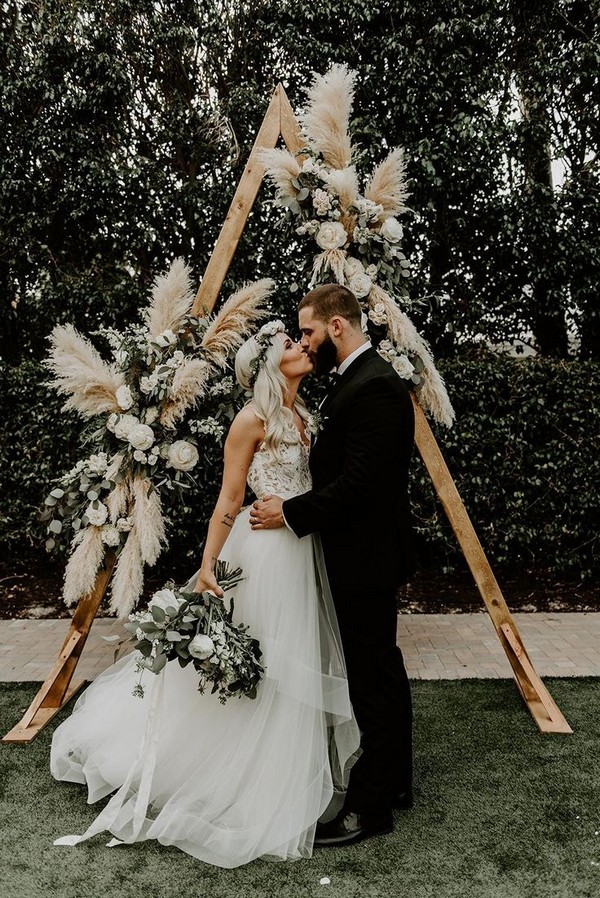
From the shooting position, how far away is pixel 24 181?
6.41 m

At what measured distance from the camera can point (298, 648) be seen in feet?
10.2

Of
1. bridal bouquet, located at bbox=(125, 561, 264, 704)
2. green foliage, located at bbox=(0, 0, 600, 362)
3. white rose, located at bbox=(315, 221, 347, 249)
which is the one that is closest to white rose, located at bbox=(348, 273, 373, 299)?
white rose, located at bbox=(315, 221, 347, 249)

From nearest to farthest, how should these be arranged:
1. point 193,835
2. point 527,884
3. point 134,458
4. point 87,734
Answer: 1. point 527,884
2. point 193,835
3. point 87,734
4. point 134,458

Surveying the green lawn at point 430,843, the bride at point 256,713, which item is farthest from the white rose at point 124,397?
the green lawn at point 430,843

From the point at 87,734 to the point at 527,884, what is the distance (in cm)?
189

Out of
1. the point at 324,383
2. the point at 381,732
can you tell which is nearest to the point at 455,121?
the point at 324,383

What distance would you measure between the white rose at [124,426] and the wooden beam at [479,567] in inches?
55.9

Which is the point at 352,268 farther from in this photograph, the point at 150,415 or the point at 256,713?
the point at 256,713

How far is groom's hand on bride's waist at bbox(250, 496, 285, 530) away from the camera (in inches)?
119

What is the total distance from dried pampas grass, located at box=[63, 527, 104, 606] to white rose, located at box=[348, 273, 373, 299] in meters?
1.69

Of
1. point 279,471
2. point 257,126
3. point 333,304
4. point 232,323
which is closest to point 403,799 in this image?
point 279,471

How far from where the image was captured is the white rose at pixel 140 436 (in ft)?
11.9

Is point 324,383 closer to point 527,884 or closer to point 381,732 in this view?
point 381,732

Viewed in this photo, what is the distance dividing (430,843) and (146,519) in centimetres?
184
